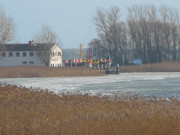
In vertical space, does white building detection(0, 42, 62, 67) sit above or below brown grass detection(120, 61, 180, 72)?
above

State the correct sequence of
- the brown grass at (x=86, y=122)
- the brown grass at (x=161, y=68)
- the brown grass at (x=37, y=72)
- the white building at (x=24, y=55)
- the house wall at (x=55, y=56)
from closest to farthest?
the brown grass at (x=86, y=122) → the brown grass at (x=37, y=72) → the brown grass at (x=161, y=68) → the house wall at (x=55, y=56) → the white building at (x=24, y=55)

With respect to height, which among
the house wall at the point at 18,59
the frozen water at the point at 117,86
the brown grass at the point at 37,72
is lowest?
the frozen water at the point at 117,86

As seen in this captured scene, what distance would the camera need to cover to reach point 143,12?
88.5m

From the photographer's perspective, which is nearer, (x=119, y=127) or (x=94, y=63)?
(x=119, y=127)

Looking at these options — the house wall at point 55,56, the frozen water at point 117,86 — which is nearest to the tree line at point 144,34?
the house wall at point 55,56

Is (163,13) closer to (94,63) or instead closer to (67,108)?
(94,63)

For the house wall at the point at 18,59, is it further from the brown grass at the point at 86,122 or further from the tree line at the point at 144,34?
the brown grass at the point at 86,122

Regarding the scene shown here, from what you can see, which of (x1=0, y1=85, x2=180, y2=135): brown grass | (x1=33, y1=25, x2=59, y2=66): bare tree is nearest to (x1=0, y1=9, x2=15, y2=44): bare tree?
(x1=33, y1=25, x2=59, y2=66): bare tree

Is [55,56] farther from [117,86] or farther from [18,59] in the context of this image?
[117,86]

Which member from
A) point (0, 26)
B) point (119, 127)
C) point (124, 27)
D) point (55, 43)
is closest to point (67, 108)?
point (119, 127)

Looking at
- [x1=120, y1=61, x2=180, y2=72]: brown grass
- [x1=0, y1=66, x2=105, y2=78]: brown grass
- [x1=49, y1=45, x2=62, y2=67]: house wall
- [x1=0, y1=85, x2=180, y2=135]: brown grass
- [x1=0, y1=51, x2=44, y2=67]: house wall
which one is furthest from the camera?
[x1=0, y1=51, x2=44, y2=67]: house wall

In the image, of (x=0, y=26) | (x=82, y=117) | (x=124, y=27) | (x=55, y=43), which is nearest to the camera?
(x=82, y=117)

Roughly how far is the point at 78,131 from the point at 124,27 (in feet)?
279

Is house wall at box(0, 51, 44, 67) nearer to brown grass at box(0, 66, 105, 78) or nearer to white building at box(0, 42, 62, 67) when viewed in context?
white building at box(0, 42, 62, 67)
